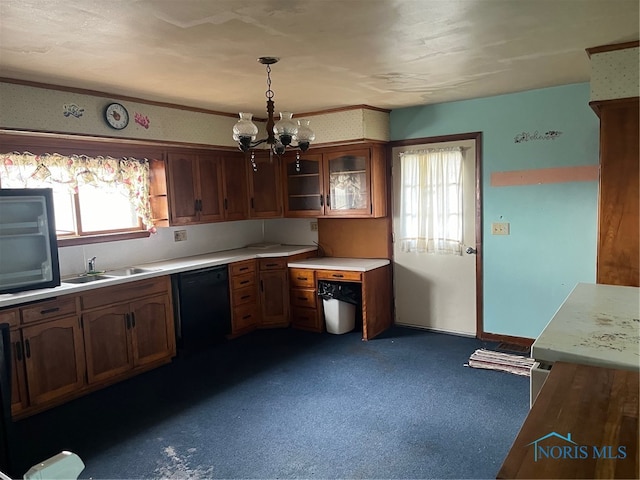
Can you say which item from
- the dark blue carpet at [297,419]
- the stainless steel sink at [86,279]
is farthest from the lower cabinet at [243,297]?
the stainless steel sink at [86,279]

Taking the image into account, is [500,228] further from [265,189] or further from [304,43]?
[304,43]

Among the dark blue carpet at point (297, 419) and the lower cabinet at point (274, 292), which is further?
the lower cabinet at point (274, 292)

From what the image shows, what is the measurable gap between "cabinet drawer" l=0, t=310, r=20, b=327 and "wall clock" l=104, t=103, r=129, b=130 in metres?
1.58

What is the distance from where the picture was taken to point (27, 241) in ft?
10.7

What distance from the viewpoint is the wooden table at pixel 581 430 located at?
3.51 ft

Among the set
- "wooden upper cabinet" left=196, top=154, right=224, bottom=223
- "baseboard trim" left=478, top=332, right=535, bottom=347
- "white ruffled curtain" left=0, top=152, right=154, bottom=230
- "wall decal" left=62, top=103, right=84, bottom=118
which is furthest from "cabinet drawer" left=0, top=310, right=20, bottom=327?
"baseboard trim" left=478, top=332, right=535, bottom=347

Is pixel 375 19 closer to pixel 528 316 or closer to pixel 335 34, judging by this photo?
pixel 335 34

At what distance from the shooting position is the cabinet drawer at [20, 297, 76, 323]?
3150 millimetres

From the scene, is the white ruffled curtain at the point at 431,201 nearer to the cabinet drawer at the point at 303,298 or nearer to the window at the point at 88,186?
the cabinet drawer at the point at 303,298

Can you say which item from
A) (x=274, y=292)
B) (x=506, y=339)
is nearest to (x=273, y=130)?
(x=274, y=292)

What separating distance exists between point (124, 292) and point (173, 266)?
0.59m

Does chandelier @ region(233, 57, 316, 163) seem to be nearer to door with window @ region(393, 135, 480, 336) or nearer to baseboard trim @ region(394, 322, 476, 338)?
door with window @ region(393, 135, 480, 336)

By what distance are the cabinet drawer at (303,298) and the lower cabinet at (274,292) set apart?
8cm

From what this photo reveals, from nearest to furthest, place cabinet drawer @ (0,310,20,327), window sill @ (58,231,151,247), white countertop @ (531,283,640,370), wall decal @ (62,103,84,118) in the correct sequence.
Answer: white countertop @ (531,283,640,370) < cabinet drawer @ (0,310,20,327) < wall decal @ (62,103,84,118) < window sill @ (58,231,151,247)
